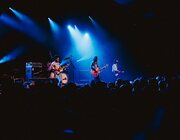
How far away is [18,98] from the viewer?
3.18m

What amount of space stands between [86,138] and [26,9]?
11.5 metres

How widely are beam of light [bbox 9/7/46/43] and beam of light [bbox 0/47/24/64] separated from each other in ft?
3.45

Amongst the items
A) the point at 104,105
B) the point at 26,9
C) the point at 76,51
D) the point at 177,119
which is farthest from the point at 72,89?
the point at 76,51

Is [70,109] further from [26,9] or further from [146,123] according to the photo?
[26,9]

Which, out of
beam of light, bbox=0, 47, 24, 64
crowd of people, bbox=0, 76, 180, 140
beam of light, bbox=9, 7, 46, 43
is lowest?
crowd of people, bbox=0, 76, 180, 140

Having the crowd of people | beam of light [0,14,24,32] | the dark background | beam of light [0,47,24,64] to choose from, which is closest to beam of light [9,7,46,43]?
beam of light [0,14,24,32]

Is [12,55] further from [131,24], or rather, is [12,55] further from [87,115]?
[87,115]

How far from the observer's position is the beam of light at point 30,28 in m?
13.5

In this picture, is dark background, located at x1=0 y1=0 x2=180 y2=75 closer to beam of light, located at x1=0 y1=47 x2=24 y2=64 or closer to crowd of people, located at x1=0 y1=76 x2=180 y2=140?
beam of light, located at x1=0 y1=47 x2=24 y2=64

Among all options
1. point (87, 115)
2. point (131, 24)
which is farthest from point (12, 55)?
point (87, 115)

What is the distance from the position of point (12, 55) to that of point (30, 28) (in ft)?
5.94

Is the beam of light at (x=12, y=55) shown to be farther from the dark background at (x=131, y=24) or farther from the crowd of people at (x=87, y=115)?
the crowd of people at (x=87, y=115)

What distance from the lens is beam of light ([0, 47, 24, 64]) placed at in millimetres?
13043

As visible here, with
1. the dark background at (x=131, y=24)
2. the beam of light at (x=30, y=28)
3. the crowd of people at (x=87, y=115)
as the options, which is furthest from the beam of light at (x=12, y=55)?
the crowd of people at (x=87, y=115)
